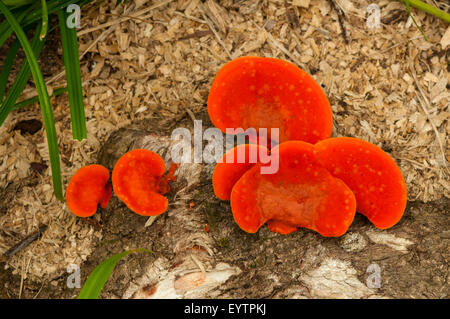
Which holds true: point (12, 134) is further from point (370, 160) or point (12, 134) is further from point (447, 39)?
point (447, 39)

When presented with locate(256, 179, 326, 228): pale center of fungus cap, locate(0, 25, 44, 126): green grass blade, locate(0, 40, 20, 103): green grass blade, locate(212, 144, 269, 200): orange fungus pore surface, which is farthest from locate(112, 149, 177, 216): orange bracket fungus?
locate(0, 40, 20, 103): green grass blade

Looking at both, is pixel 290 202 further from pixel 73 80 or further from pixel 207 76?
pixel 73 80

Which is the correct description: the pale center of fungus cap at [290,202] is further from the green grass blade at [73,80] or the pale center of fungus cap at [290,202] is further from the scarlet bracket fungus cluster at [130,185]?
the green grass blade at [73,80]

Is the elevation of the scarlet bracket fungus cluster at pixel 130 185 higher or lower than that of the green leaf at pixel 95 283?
higher

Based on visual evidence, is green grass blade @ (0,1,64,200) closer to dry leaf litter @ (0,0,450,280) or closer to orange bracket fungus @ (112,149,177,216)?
dry leaf litter @ (0,0,450,280)

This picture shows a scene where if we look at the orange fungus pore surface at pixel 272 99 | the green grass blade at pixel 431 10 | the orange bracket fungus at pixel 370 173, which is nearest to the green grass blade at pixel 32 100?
the orange fungus pore surface at pixel 272 99

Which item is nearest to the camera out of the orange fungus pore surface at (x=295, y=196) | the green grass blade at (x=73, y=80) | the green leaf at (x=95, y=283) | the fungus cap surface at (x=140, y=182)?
the green leaf at (x=95, y=283)

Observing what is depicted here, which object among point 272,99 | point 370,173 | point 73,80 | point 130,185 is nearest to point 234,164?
point 272,99
